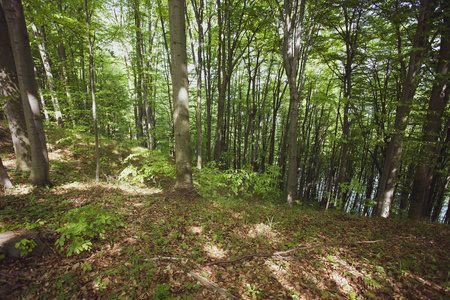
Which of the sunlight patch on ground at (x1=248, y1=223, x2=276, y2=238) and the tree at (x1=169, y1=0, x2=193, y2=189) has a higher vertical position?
the tree at (x1=169, y1=0, x2=193, y2=189)

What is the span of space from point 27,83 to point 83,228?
188 inches

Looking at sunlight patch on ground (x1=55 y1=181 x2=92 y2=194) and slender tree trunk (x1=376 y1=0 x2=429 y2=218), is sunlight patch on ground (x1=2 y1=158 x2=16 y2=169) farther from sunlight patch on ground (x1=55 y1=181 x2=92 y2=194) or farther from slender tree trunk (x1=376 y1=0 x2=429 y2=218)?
slender tree trunk (x1=376 y1=0 x2=429 y2=218)

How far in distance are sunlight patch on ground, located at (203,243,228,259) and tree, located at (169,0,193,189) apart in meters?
2.37

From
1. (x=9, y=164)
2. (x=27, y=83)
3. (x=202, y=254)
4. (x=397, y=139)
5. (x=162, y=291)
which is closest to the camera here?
(x=162, y=291)

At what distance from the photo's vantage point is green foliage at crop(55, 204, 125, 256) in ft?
9.29

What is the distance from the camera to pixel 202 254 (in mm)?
3312

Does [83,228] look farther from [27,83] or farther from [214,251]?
[27,83]

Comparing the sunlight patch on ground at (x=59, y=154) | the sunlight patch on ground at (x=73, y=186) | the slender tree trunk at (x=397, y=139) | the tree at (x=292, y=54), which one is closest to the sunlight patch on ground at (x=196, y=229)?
the sunlight patch on ground at (x=73, y=186)

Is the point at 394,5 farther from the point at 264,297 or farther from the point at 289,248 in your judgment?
the point at 264,297

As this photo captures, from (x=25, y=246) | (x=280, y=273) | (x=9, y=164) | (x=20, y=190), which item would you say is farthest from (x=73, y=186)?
(x=280, y=273)

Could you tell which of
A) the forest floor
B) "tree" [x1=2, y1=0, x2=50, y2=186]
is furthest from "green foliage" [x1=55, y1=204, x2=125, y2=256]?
"tree" [x1=2, y1=0, x2=50, y2=186]

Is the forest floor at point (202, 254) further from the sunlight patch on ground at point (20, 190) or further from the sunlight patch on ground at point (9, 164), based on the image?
the sunlight patch on ground at point (9, 164)

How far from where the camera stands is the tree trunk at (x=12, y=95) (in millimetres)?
5367

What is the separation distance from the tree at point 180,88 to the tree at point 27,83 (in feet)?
12.9
